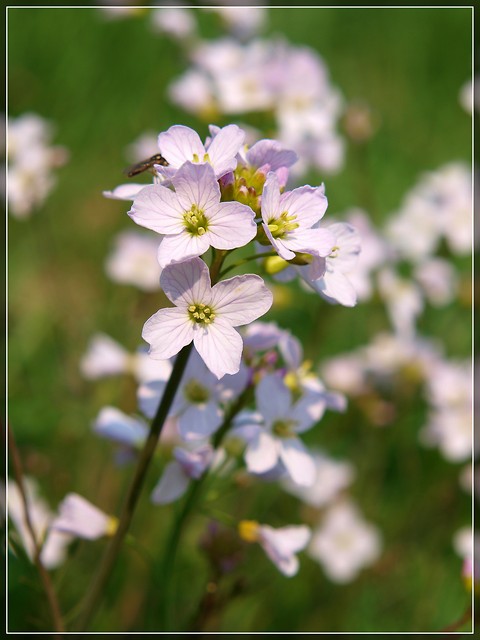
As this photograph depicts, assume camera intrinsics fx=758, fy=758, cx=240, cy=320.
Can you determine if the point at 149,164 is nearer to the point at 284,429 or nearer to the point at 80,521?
the point at 284,429

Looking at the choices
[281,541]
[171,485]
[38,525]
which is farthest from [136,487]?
[38,525]

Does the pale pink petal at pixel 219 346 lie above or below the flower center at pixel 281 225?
below

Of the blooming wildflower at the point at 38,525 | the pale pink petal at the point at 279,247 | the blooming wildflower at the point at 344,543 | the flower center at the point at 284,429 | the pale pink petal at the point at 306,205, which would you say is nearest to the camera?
the pale pink petal at the point at 279,247

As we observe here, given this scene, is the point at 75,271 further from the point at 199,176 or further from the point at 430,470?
the point at 199,176

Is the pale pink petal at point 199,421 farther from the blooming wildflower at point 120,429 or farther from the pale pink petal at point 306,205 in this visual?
the pale pink petal at point 306,205

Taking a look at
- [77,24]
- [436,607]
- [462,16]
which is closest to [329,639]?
[436,607]

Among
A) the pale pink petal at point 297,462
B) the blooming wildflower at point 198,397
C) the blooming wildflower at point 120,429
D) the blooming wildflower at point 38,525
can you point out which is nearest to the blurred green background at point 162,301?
the blooming wildflower at point 38,525
